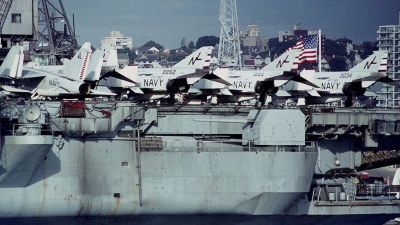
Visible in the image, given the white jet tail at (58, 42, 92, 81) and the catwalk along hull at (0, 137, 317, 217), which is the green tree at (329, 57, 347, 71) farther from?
the catwalk along hull at (0, 137, 317, 217)

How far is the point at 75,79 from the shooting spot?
41812 mm

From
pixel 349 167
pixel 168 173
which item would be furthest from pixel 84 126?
pixel 349 167

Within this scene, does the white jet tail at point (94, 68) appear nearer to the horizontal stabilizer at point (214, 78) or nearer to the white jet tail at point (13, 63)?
the white jet tail at point (13, 63)

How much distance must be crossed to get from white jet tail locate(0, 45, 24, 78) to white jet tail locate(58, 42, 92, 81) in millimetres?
3179

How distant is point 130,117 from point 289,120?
5670 mm

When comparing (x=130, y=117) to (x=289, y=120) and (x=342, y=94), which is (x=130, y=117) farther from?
(x=342, y=94)

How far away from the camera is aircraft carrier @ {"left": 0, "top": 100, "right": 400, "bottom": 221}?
2577 cm

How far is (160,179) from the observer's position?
1043 inches

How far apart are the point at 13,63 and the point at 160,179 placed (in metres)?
16.0

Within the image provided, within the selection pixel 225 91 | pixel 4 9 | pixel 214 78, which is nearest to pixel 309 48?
pixel 225 91

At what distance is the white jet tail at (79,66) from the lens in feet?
138

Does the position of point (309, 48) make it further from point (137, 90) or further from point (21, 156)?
point (21, 156)

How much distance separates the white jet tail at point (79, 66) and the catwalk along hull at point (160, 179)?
15886 millimetres

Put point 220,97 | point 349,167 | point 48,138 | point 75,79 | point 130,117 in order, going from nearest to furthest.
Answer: point 48,138 < point 130,117 < point 349,167 < point 75,79 < point 220,97
